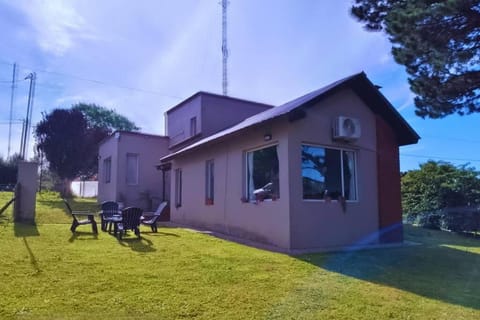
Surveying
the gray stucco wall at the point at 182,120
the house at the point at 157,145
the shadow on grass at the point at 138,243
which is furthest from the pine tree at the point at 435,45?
the gray stucco wall at the point at 182,120

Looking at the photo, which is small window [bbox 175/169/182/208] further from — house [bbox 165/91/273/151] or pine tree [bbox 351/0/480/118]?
pine tree [bbox 351/0/480/118]

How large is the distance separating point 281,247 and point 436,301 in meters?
4.62

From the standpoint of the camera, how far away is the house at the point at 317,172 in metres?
10.5

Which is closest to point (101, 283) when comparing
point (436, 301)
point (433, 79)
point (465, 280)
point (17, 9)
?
point (436, 301)

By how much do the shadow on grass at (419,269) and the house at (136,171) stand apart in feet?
45.4

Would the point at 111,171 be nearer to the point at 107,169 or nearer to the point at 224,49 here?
the point at 107,169

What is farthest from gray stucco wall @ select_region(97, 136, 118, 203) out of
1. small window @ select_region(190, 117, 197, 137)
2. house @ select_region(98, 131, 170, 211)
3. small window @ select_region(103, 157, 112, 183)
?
small window @ select_region(190, 117, 197, 137)

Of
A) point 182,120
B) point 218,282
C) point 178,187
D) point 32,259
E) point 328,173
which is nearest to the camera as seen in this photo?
point 218,282

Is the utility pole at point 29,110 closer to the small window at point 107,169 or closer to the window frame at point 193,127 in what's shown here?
the small window at point 107,169

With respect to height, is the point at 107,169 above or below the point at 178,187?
above

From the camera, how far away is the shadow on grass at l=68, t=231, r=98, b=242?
10.5m

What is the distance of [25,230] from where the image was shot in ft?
36.7

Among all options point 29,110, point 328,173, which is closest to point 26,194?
point 328,173

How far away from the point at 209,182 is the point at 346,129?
224 inches
